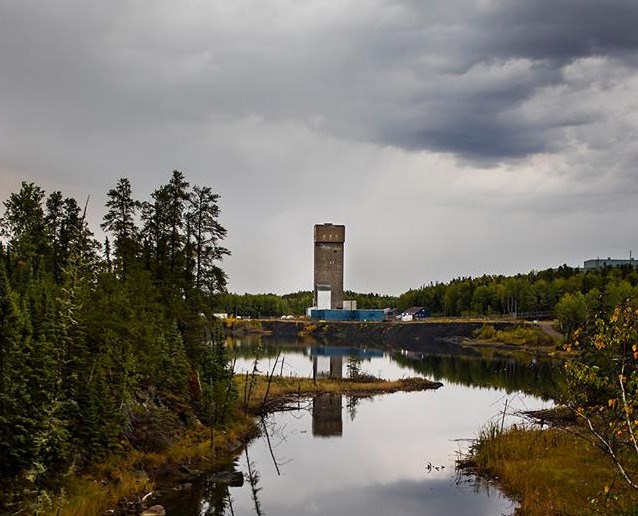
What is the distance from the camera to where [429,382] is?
7675 cm

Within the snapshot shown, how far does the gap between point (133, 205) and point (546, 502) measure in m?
34.4

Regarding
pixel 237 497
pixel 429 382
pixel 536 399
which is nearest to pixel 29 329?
pixel 237 497

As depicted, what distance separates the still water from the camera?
3080 cm

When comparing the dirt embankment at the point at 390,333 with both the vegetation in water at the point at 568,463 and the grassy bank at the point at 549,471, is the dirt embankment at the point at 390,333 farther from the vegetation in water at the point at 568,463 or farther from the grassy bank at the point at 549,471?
the vegetation in water at the point at 568,463

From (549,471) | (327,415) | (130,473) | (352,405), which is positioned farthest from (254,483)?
(352,405)

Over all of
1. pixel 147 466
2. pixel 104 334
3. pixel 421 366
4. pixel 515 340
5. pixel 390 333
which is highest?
pixel 104 334

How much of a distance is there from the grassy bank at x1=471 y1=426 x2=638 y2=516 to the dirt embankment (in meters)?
95.3

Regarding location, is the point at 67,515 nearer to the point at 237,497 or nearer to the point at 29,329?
the point at 29,329

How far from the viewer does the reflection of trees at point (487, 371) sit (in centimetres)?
7450

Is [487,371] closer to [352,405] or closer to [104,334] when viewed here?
[352,405]

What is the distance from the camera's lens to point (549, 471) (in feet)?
103

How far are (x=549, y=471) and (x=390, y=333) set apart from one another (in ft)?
482

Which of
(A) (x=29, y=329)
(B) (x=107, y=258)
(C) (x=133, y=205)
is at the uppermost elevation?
(C) (x=133, y=205)

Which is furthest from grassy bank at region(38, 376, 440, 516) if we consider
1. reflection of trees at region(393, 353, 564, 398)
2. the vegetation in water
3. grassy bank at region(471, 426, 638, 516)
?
reflection of trees at region(393, 353, 564, 398)
